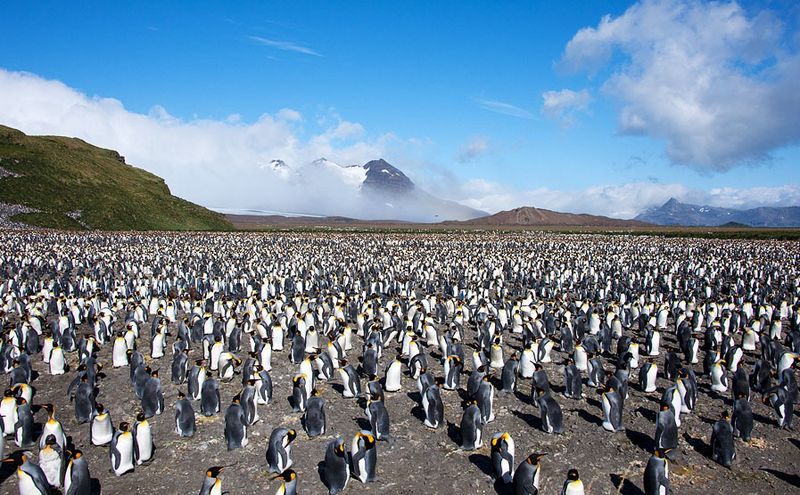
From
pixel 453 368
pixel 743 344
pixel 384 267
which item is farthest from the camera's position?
pixel 384 267

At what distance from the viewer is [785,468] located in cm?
687

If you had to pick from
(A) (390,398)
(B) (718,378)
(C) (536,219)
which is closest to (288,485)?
(A) (390,398)

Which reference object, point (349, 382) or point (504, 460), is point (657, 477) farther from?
point (349, 382)

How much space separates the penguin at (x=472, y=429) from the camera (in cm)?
721

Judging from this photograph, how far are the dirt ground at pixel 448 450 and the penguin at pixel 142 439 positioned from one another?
126 millimetres

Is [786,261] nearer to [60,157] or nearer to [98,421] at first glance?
[98,421]

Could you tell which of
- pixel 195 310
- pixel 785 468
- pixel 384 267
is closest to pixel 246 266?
pixel 384 267

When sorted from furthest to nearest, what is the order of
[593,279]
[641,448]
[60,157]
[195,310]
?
[60,157]
[593,279]
[195,310]
[641,448]

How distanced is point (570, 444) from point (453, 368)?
2661 millimetres

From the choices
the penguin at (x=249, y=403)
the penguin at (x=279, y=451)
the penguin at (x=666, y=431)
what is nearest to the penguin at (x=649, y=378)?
the penguin at (x=666, y=431)

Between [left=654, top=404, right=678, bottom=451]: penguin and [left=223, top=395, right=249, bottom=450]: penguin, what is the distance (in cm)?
607

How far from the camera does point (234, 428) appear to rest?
7211 millimetres

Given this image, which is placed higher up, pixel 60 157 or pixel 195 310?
pixel 60 157

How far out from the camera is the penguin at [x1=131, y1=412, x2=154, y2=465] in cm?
677
